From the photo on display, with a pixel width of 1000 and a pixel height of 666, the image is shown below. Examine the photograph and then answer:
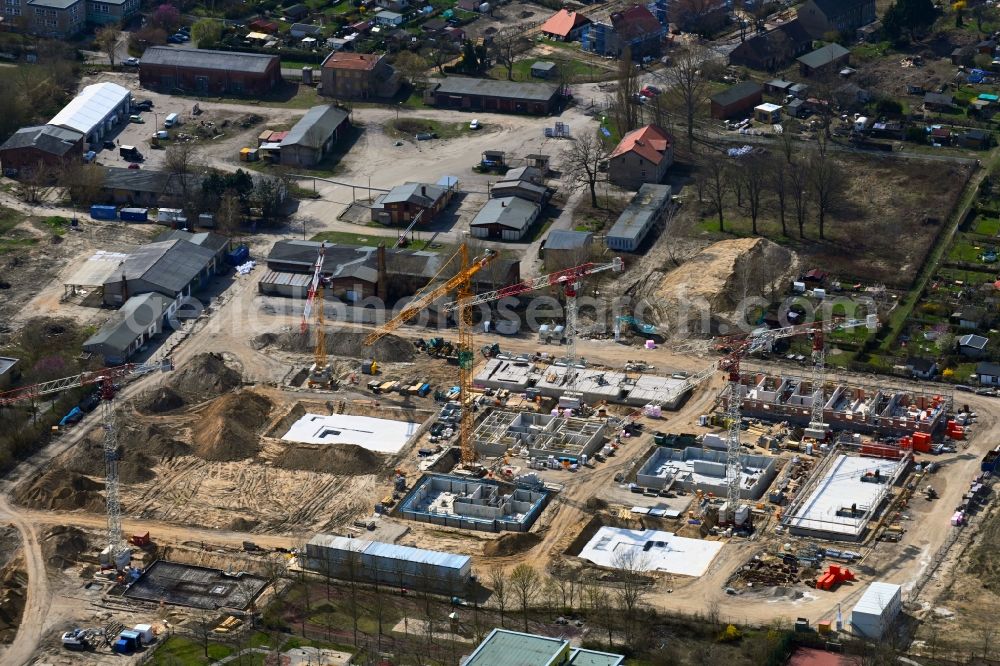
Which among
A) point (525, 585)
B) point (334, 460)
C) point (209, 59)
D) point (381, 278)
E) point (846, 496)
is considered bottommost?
point (846, 496)

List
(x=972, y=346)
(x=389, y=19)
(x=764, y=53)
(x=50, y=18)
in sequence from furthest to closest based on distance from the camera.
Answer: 1. (x=389, y=19)
2. (x=50, y=18)
3. (x=764, y=53)
4. (x=972, y=346)

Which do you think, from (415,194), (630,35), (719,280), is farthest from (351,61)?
(719,280)

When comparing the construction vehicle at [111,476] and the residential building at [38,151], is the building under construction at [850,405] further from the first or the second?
the residential building at [38,151]

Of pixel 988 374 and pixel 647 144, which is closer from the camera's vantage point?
pixel 988 374

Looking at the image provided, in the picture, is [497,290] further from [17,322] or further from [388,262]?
[17,322]

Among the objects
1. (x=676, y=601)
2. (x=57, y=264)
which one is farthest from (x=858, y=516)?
(x=57, y=264)

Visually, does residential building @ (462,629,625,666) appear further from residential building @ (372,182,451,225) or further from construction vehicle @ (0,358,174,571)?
residential building @ (372,182,451,225)

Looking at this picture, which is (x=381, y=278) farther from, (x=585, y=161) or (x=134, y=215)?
(x=134, y=215)
